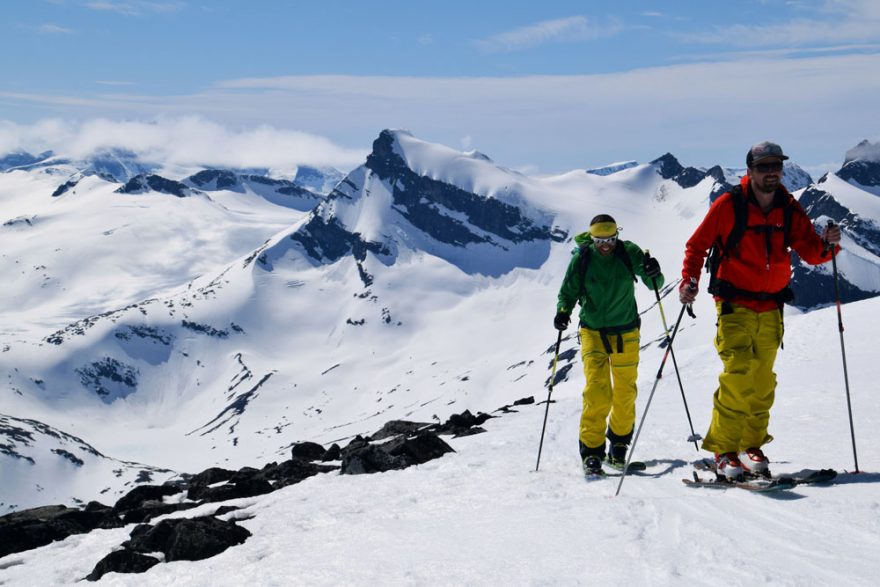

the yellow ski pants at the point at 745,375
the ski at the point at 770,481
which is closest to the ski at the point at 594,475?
the ski at the point at 770,481

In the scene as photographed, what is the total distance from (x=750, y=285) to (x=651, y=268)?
1517 millimetres

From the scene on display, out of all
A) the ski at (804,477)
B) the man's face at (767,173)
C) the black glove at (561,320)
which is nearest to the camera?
the ski at (804,477)

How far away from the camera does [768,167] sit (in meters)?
8.86

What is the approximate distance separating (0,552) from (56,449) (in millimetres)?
209744

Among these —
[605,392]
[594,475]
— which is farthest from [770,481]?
[605,392]

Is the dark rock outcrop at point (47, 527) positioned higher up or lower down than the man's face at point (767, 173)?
lower down

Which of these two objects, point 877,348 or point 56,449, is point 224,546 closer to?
point 877,348

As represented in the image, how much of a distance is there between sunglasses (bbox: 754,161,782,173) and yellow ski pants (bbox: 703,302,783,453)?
1.66m

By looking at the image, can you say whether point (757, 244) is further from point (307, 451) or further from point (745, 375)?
point (307, 451)

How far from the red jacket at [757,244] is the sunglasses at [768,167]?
269 mm

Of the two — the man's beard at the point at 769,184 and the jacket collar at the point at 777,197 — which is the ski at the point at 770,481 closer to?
the jacket collar at the point at 777,197

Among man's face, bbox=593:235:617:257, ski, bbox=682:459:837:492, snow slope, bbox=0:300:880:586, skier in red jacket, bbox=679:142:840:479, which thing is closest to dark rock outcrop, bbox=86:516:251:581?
snow slope, bbox=0:300:880:586

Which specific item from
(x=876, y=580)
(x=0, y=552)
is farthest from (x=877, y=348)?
(x=0, y=552)

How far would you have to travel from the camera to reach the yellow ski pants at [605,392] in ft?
35.8
